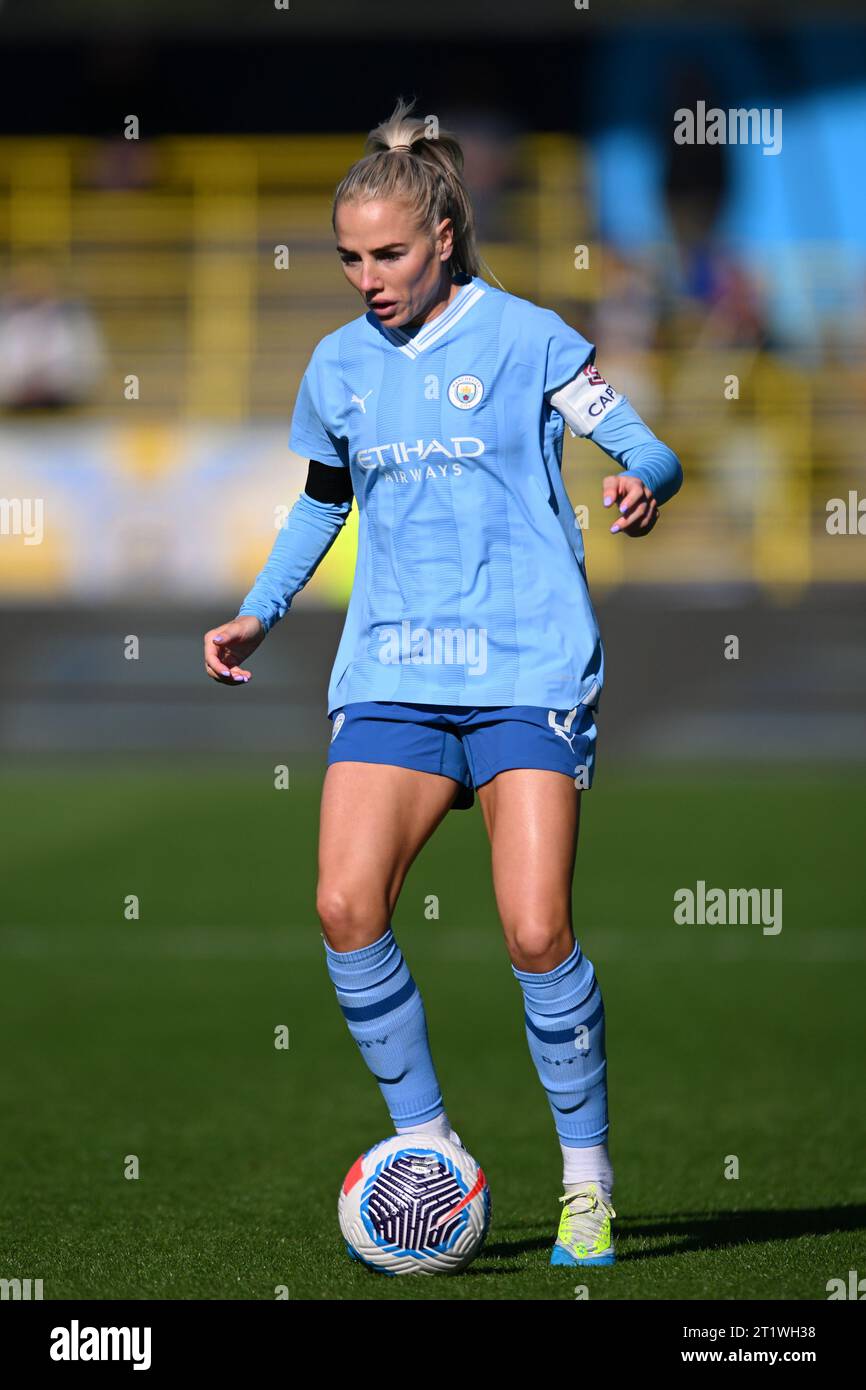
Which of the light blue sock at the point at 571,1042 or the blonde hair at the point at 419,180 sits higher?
the blonde hair at the point at 419,180

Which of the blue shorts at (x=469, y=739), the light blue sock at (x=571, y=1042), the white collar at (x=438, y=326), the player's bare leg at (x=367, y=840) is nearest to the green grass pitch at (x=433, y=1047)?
the light blue sock at (x=571, y=1042)

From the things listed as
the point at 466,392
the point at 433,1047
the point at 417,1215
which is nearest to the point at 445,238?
the point at 466,392

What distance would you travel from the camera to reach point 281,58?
1997 cm

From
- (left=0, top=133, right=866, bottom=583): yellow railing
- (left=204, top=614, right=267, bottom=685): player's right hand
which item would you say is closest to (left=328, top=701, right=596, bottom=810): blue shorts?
(left=204, top=614, right=267, bottom=685): player's right hand

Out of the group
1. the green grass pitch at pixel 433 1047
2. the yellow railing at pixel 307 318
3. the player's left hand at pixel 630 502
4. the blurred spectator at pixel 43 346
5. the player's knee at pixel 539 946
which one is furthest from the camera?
the blurred spectator at pixel 43 346

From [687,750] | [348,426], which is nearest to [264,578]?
[348,426]

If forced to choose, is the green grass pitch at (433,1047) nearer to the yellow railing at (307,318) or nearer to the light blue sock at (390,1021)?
the light blue sock at (390,1021)

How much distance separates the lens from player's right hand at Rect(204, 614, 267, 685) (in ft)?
12.0

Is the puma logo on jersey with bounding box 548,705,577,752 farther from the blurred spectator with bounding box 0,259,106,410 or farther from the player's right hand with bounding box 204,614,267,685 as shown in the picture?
the blurred spectator with bounding box 0,259,106,410

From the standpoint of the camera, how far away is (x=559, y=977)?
3557 mm

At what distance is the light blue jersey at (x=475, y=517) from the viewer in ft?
11.7

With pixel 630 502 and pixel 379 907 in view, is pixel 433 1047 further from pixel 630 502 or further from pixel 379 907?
pixel 630 502

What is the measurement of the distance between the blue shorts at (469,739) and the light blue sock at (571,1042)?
1.04 feet

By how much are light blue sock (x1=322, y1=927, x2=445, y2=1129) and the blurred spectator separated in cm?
1346
